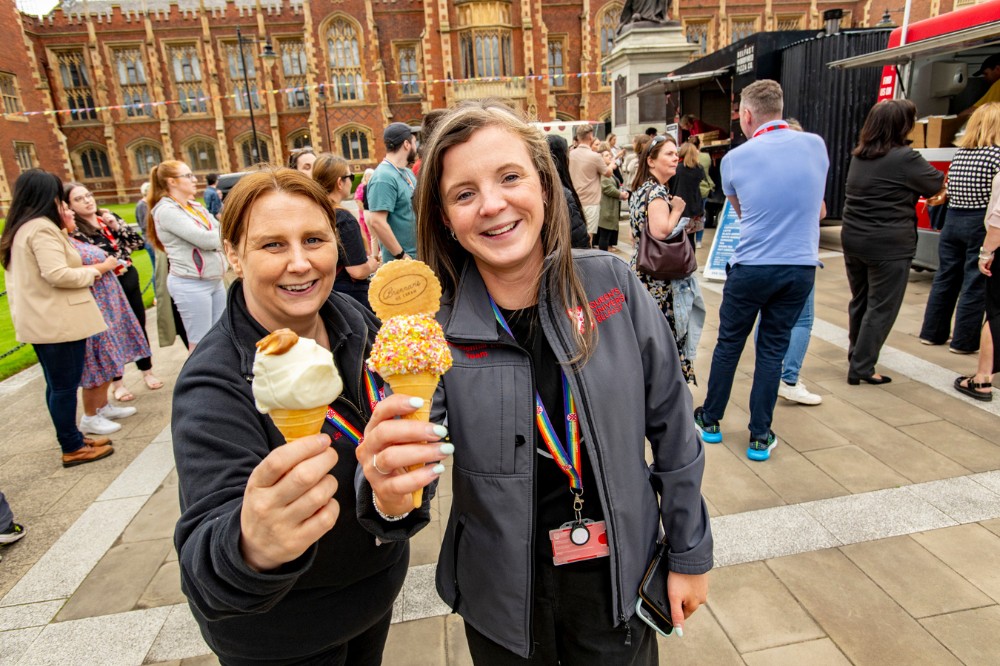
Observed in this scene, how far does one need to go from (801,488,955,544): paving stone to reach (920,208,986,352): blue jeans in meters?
2.71

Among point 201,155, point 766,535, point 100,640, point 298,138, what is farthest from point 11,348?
point 201,155

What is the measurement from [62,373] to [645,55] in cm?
1334

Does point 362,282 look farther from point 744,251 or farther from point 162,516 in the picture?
point 744,251

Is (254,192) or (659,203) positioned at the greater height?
(254,192)

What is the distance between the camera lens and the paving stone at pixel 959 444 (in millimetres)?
3400

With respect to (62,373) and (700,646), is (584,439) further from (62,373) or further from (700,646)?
(62,373)

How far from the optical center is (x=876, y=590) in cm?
248

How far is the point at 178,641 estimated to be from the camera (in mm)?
2506

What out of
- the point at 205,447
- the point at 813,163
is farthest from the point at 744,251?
the point at 205,447

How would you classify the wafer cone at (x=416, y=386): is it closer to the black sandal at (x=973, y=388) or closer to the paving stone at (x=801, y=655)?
the paving stone at (x=801, y=655)

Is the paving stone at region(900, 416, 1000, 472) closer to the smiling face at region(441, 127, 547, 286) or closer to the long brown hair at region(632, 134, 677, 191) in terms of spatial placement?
the long brown hair at region(632, 134, 677, 191)

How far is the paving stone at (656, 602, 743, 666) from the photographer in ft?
7.29

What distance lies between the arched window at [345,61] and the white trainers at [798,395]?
34280mm

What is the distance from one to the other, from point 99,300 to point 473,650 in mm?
4552
